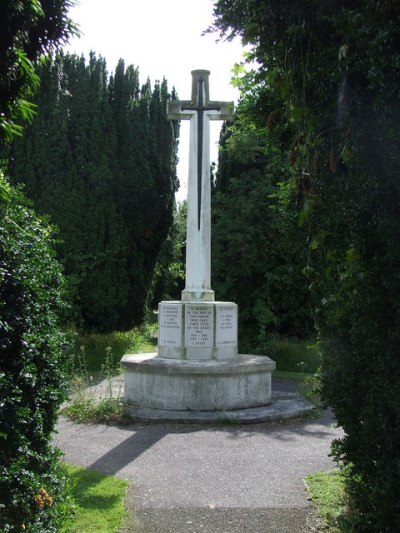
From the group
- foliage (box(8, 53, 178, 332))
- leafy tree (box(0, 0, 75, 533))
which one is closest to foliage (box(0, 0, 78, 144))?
leafy tree (box(0, 0, 75, 533))

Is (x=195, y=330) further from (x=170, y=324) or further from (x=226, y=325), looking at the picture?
(x=226, y=325)

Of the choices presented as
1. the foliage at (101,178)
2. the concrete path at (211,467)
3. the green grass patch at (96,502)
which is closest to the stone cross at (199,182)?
the concrete path at (211,467)

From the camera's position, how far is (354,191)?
305 cm

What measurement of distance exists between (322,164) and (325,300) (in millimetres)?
872

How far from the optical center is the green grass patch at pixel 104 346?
14109 millimetres

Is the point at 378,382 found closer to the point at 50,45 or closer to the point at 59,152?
the point at 50,45

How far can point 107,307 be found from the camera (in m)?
15.6

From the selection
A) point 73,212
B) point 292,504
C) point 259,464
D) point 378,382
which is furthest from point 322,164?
point 73,212

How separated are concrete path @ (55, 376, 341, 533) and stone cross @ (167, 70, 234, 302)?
2.87 metres

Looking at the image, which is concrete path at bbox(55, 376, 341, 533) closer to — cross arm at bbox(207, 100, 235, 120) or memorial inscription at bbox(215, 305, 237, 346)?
memorial inscription at bbox(215, 305, 237, 346)

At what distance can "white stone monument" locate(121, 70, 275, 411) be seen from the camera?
28.6 ft

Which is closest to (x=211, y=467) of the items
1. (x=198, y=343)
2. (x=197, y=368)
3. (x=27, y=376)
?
(x=197, y=368)

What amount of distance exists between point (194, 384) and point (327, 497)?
12.7ft

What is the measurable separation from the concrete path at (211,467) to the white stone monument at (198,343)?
81 cm
